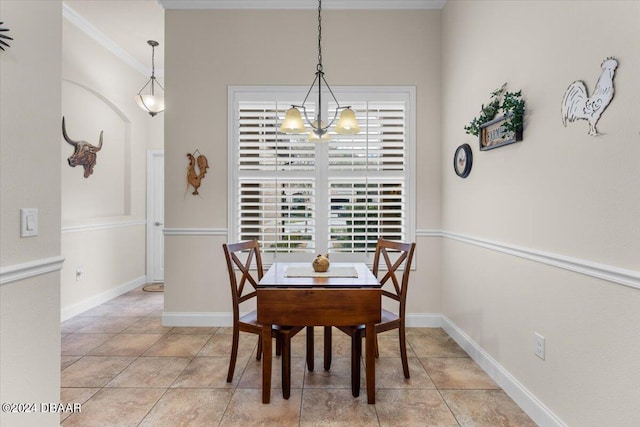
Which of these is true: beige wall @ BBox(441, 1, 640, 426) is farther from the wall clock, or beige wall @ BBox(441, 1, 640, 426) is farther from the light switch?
the light switch

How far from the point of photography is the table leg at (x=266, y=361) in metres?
2.05

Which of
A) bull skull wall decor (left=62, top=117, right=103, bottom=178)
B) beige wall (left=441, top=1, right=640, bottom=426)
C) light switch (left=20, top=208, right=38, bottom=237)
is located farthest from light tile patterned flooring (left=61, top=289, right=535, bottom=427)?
bull skull wall decor (left=62, top=117, right=103, bottom=178)

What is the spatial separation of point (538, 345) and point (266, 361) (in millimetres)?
1543

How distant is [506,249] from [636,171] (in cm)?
96

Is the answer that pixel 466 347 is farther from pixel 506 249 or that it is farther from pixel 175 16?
pixel 175 16

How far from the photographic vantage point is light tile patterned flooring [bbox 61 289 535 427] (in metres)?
1.94

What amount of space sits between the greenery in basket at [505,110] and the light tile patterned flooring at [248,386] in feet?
5.55

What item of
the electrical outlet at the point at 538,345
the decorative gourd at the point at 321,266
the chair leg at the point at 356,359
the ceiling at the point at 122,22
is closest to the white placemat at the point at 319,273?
the decorative gourd at the point at 321,266

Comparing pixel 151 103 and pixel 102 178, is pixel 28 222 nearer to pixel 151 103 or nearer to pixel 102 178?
pixel 151 103

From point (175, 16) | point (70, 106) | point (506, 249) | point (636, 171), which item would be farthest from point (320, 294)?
point (70, 106)

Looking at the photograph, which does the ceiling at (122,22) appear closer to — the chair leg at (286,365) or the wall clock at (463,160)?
the wall clock at (463,160)

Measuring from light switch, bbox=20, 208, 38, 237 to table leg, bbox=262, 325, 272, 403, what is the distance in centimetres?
123

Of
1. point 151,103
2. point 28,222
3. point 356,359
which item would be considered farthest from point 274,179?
point 28,222

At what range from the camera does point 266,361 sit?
2055mm
